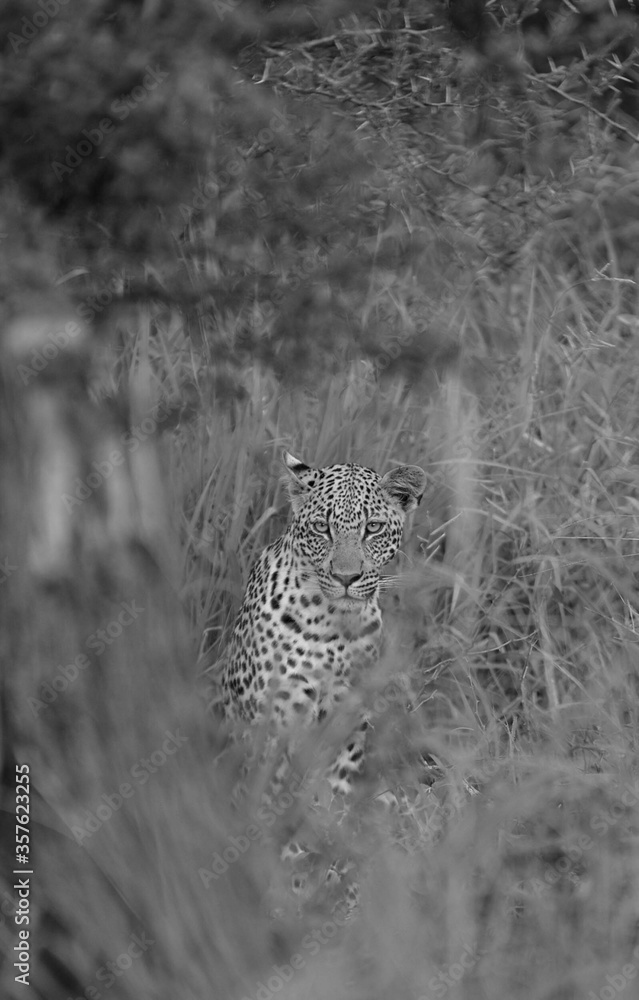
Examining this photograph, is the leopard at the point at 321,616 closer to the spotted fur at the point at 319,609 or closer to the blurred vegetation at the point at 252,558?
the spotted fur at the point at 319,609

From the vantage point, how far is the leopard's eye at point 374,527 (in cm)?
491

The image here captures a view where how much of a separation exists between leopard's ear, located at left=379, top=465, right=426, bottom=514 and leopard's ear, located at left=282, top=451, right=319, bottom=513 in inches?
11.0

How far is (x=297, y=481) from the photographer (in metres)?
5.00

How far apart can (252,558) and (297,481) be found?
2.61ft

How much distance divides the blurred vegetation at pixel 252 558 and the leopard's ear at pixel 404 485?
33 centimetres

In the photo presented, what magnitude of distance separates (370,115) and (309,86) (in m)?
0.27

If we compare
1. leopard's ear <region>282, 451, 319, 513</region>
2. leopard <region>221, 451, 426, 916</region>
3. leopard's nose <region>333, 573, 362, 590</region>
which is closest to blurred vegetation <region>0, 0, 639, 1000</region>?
leopard <region>221, 451, 426, 916</region>

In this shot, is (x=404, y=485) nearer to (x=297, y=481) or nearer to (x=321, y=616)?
(x=297, y=481)

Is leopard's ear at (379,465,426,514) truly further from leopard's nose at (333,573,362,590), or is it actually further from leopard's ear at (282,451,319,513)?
leopard's nose at (333,573,362,590)

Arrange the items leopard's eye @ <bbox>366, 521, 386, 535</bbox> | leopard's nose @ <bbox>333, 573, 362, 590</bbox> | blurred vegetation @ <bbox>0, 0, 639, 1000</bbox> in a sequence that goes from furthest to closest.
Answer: leopard's eye @ <bbox>366, 521, 386, 535</bbox> < leopard's nose @ <bbox>333, 573, 362, 590</bbox> < blurred vegetation @ <bbox>0, 0, 639, 1000</bbox>

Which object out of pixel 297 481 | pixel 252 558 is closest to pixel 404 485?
pixel 297 481

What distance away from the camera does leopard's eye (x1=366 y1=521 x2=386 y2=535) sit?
4.91 m

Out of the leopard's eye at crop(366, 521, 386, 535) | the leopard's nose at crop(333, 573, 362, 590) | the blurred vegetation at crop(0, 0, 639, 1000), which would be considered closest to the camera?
the blurred vegetation at crop(0, 0, 639, 1000)

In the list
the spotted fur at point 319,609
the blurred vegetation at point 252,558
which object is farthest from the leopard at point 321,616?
the blurred vegetation at point 252,558
